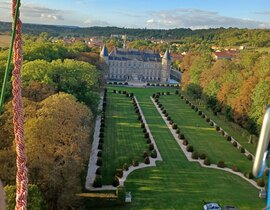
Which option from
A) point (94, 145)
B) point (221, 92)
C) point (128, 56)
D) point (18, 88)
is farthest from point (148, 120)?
point (128, 56)

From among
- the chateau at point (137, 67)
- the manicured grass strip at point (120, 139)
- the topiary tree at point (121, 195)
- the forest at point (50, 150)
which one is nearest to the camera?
the forest at point (50, 150)

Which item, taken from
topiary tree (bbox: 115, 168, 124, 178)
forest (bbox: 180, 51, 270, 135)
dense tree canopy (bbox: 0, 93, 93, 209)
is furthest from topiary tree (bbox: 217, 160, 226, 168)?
dense tree canopy (bbox: 0, 93, 93, 209)

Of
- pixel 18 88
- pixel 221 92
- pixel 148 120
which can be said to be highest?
pixel 18 88

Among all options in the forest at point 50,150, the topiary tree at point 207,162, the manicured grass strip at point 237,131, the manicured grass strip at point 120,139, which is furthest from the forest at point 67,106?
the topiary tree at point 207,162

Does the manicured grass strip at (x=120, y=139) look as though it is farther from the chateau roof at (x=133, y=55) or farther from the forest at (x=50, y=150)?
the chateau roof at (x=133, y=55)

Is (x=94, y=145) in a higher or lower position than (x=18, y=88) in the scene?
lower

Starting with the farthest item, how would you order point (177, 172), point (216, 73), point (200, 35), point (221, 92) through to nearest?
point (200, 35) < point (216, 73) < point (221, 92) < point (177, 172)

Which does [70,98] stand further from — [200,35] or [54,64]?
[200,35]
